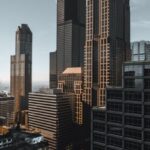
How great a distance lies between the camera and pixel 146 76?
11644 centimetres

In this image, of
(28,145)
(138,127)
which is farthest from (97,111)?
(28,145)

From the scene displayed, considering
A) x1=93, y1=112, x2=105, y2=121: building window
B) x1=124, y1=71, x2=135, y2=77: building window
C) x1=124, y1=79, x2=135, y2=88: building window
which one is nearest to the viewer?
x1=124, y1=79, x2=135, y2=88: building window

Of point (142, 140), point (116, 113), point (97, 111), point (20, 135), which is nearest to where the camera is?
point (142, 140)

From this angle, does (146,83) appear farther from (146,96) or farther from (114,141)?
(114,141)

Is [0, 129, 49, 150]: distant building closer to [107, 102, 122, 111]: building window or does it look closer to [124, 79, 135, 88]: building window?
[107, 102, 122, 111]: building window

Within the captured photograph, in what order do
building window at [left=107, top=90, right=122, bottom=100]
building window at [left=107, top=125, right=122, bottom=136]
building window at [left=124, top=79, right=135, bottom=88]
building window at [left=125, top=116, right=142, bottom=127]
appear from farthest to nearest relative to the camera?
building window at [left=107, top=90, right=122, bottom=100] → building window at [left=107, top=125, right=122, bottom=136] → building window at [left=124, top=79, right=135, bottom=88] → building window at [left=125, top=116, right=142, bottom=127]

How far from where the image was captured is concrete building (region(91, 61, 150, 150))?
115938 mm

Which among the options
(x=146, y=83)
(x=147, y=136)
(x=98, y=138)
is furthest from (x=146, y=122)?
(x=98, y=138)

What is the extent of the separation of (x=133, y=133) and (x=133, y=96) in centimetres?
1401

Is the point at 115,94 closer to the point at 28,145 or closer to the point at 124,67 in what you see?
the point at 124,67

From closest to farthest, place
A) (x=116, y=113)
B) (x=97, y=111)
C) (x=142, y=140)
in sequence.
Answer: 1. (x=142, y=140)
2. (x=116, y=113)
3. (x=97, y=111)

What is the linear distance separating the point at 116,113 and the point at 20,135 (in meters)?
48.6

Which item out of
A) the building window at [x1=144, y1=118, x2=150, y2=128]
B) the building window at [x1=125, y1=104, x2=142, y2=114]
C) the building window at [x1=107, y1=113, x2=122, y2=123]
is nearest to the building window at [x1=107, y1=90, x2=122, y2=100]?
the building window at [x1=125, y1=104, x2=142, y2=114]

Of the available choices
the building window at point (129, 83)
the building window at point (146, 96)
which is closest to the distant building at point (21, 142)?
the building window at point (129, 83)
